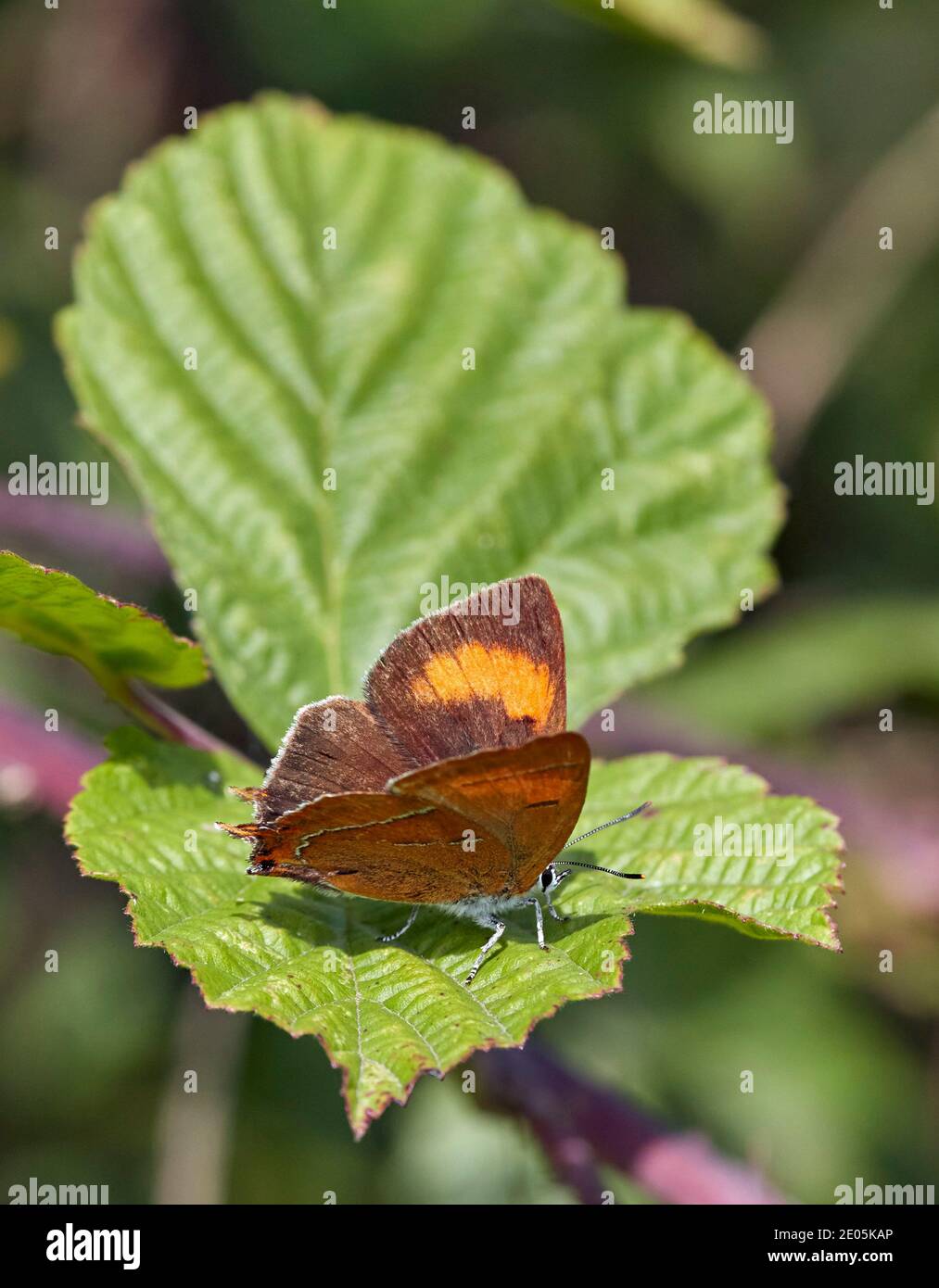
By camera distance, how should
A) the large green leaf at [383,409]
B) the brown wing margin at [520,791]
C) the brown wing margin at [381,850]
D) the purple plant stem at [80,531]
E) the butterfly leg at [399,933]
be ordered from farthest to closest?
1. the purple plant stem at [80,531]
2. the large green leaf at [383,409]
3. the butterfly leg at [399,933]
4. the brown wing margin at [381,850]
5. the brown wing margin at [520,791]

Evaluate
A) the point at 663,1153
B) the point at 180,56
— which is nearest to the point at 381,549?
the point at 663,1153

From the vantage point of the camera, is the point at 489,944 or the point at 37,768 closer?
the point at 489,944

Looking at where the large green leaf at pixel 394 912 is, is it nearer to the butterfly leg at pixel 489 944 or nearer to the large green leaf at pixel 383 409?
the butterfly leg at pixel 489 944

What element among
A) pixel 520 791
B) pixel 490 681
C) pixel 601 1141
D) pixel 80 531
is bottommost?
pixel 601 1141

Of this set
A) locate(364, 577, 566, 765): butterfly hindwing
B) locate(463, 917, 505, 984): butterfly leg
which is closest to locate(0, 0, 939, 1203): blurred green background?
locate(463, 917, 505, 984): butterfly leg

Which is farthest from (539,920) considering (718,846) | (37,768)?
(37,768)

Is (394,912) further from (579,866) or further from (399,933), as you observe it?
(579,866)

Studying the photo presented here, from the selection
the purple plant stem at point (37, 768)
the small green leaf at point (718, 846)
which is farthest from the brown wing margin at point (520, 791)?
the purple plant stem at point (37, 768)
